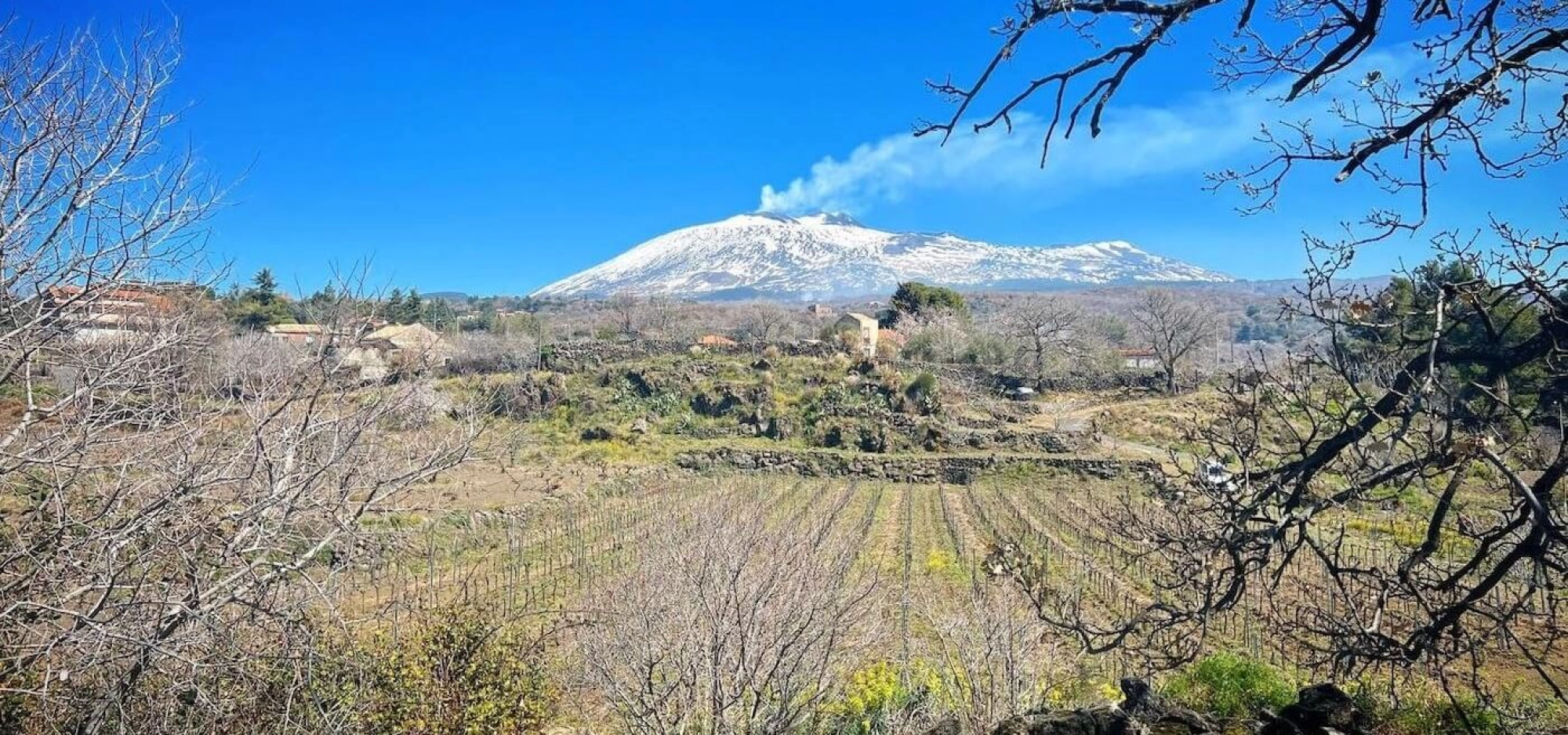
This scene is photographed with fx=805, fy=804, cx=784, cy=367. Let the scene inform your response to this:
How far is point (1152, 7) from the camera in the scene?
6.79ft

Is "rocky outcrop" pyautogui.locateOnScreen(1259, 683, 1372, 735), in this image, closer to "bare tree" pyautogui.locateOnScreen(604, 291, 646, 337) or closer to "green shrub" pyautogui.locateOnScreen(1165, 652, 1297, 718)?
"green shrub" pyautogui.locateOnScreen(1165, 652, 1297, 718)

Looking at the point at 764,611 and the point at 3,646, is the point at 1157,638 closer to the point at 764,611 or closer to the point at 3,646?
the point at 764,611

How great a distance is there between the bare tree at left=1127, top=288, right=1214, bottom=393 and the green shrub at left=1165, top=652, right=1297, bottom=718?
3496 centimetres

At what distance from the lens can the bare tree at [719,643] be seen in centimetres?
568

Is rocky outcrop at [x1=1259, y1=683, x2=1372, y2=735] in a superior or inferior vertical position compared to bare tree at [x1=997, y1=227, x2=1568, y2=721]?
inferior

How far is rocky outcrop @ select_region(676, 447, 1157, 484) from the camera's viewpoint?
2575 centimetres

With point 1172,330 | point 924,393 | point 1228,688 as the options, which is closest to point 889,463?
point 924,393

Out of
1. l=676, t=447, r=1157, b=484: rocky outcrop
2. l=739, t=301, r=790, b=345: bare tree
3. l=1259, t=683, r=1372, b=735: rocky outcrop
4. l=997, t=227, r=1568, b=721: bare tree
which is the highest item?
l=739, t=301, r=790, b=345: bare tree

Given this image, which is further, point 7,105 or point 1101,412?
point 1101,412

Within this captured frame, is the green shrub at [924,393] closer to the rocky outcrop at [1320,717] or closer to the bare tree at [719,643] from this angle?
the bare tree at [719,643]

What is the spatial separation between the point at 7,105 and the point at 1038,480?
80.8ft

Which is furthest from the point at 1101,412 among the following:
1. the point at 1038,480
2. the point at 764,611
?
the point at 764,611

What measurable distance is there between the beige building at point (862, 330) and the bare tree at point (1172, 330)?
46.7ft

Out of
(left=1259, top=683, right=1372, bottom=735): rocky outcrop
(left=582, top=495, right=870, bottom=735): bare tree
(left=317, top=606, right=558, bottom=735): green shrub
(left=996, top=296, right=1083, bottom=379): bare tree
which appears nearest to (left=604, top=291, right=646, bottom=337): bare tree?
(left=996, top=296, right=1083, bottom=379): bare tree
